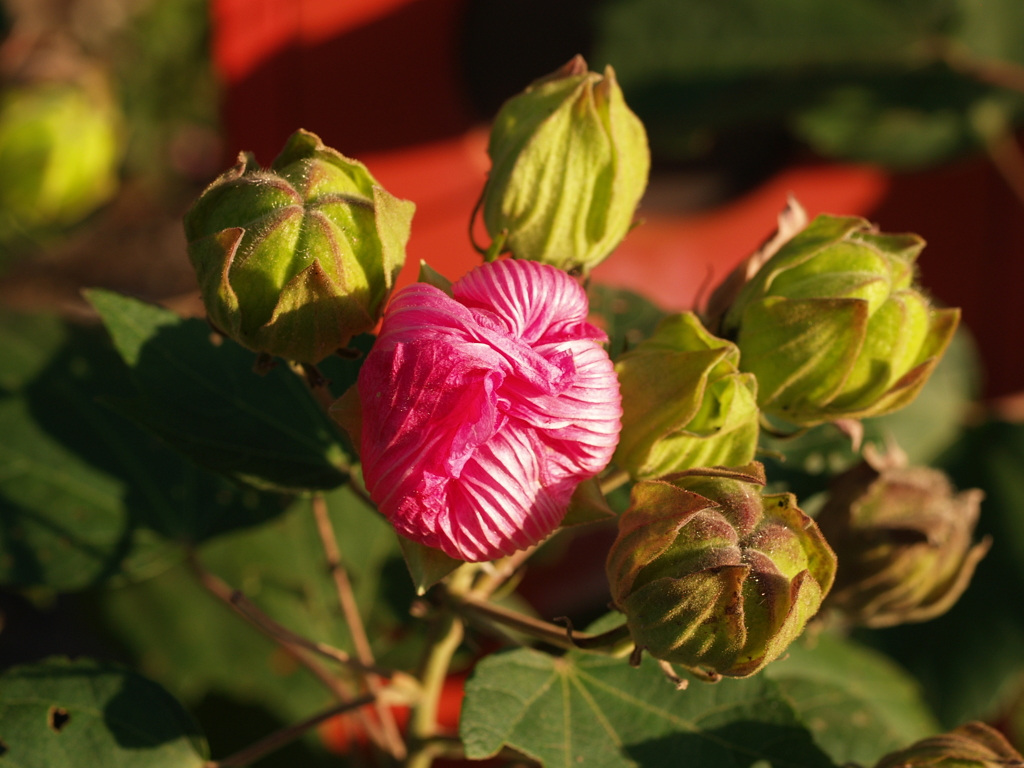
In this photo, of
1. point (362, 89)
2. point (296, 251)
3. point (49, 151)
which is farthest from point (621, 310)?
point (49, 151)

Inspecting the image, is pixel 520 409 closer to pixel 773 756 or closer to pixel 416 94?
pixel 773 756

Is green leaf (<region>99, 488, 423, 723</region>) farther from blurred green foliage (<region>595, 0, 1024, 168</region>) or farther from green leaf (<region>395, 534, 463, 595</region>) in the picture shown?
blurred green foliage (<region>595, 0, 1024, 168</region>)

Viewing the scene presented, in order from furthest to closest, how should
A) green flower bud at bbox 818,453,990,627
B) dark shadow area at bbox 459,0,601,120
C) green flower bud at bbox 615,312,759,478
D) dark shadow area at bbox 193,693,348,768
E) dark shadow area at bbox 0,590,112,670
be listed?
dark shadow area at bbox 0,590,112,670, dark shadow area at bbox 459,0,601,120, dark shadow area at bbox 193,693,348,768, green flower bud at bbox 818,453,990,627, green flower bud at bbox 615,312,759,478

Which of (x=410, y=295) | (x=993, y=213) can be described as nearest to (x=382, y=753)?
(x=410, y=295)

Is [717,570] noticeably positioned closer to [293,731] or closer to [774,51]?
[293,731]

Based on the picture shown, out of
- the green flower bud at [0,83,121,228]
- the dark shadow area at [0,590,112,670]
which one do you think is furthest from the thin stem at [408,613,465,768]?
the green flower bud at [0,83,121,228]

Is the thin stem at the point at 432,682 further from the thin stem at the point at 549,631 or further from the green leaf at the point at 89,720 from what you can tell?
the green leaf at the point at 89,720
